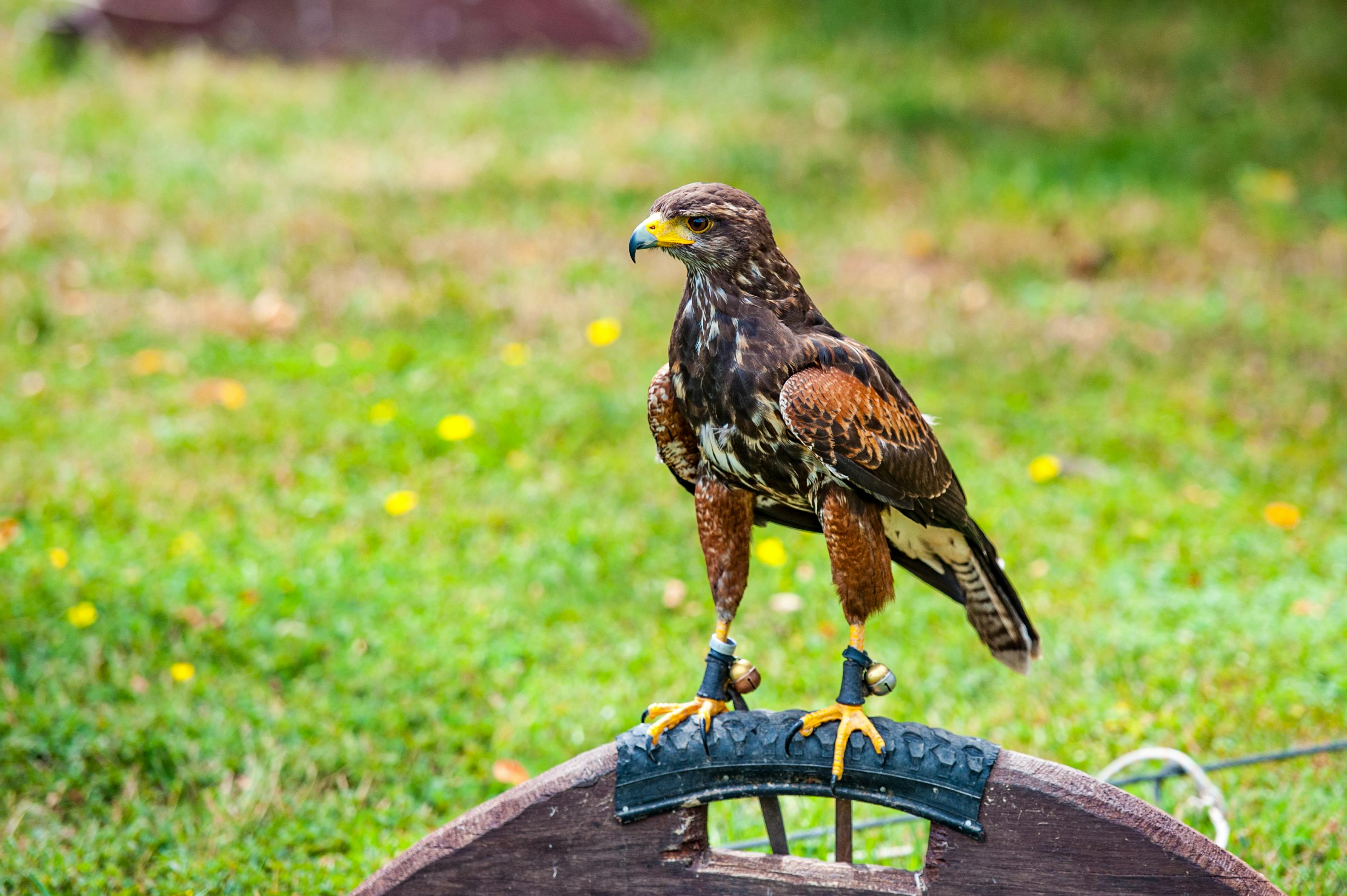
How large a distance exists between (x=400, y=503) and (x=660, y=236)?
2.82 metres

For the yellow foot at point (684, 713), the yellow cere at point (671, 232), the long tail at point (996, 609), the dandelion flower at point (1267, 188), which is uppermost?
the dandelion flower at point (1267, 188)

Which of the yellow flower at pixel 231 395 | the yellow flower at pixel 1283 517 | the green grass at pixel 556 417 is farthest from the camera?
the yellow flower at pixel 231 395

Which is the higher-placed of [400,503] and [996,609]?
[400,503]

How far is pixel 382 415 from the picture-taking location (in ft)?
18.2

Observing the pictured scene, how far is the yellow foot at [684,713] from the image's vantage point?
2428mm

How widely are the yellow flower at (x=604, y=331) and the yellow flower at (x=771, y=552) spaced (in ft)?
5.49

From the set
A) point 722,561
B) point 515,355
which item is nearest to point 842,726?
point 722,561

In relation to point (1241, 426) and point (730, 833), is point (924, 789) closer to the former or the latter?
point (730, 833)

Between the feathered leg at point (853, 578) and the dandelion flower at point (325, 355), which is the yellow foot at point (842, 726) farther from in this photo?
the dandelion flower at point (325, 355)

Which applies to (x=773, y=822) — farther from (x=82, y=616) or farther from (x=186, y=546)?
(x=186, y=546)

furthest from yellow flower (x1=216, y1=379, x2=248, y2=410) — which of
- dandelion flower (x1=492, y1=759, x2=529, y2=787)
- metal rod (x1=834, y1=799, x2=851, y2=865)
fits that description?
metal rod (x1=834, y1=799, x2=851, y2=865)

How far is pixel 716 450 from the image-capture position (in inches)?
95.4

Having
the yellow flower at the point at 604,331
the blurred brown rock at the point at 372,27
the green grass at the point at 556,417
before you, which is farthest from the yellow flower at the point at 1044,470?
the blurred brown rock at the point at 372,27

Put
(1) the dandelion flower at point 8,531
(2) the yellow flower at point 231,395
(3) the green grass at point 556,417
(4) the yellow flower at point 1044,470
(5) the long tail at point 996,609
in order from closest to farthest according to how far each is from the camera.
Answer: (5) the long tail at point 996,609 → (3) the green grass at point 556,417 → (1) the dandelion flower at point 8,531 → (4) the yellow flower at point 1044,470 → (2) the yellow flower at point 231,395
